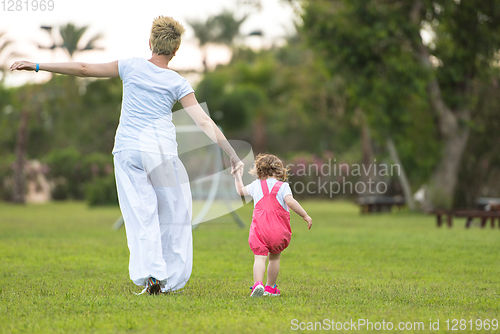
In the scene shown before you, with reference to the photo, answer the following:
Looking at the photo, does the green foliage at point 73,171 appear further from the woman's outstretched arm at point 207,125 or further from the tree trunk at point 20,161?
the woman's outstretched arm at point 207,125

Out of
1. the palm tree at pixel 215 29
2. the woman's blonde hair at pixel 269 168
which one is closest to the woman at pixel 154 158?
the woman's blonde hair at pixel 269 168

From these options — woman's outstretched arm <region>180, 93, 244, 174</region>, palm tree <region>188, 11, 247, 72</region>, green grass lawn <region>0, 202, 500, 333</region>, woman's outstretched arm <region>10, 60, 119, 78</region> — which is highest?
palm tree <region>188, 11, 247, 72</region>

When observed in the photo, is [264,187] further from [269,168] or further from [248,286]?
[248,286]

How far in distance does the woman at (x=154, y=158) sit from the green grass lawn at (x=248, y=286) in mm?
323

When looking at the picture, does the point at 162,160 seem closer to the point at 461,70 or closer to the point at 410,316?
the point at 410,316

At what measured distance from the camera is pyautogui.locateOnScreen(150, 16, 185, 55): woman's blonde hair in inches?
189

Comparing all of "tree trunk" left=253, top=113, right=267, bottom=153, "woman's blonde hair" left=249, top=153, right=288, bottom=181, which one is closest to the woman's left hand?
"woman's blonde hair" left=249, top=153, right=288, bottom=181

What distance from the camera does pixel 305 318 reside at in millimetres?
3910

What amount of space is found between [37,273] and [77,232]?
584 centimetres

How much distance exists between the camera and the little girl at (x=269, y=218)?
15.9ft

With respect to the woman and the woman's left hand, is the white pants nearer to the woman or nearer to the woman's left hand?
the woman

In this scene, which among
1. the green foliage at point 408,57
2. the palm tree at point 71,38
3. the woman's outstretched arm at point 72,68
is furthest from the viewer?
the palm tree at point 71,38

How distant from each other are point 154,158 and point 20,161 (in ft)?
78.1

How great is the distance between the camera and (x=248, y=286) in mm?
5523
